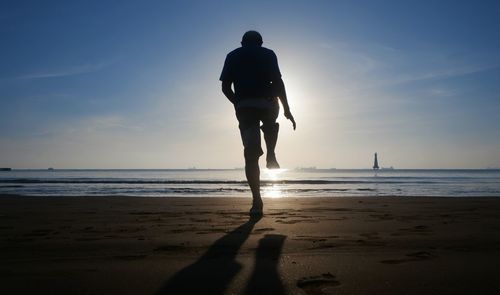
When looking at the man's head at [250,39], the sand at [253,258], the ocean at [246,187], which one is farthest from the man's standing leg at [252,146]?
the ocean at [246,187]

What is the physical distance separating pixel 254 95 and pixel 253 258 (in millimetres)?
2887

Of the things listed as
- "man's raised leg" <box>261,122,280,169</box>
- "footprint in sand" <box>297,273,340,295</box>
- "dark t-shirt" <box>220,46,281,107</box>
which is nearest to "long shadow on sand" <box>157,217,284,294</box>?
"footprint in sand" <box>297,273,340,295</box>

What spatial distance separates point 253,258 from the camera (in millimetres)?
2246

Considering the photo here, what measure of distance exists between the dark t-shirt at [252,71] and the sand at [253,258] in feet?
5.71

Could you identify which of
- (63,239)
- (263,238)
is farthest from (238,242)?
(63,239)

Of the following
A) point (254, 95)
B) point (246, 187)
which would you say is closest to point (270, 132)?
point (254, 95)

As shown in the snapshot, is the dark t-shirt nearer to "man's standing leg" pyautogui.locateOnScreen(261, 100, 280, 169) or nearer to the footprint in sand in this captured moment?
"man's standing leg" pyautogui.locateOnScreen(261, 100, 280, 169)

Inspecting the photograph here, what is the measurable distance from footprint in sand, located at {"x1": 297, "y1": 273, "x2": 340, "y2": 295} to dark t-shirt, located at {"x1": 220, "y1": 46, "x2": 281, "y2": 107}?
326 centimetres

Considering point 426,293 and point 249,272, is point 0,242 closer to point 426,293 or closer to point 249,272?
point 249,272

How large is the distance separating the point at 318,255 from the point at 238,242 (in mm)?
662

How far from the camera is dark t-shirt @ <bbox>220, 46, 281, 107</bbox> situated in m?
4.88

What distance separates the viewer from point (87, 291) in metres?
1.61

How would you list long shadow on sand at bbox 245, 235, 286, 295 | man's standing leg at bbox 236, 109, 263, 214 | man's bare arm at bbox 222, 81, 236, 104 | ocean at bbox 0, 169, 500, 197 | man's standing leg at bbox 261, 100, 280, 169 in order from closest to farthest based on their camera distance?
1. long shadow on sand at bbox 245, 235, 286, 295
2. man's standing leg at bbox 236, 109, 263, 214
3. man's standing leg at bbox 261, 100, 280, 169
4. man's bare arm at bbox 222, 81, 236, 104
5. ocean at bbox 0, 169, 500, 197

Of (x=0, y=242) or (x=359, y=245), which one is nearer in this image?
(x=359, y=245)
